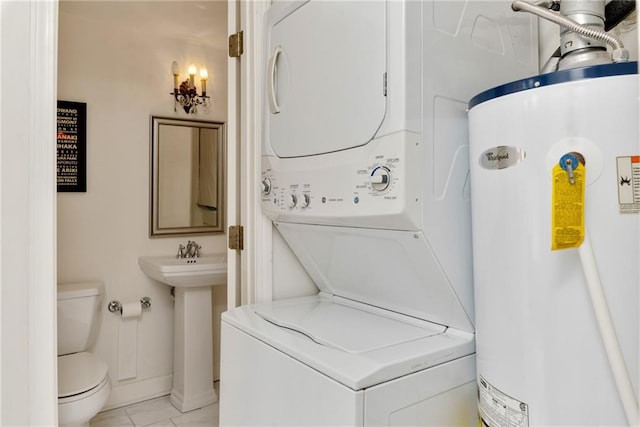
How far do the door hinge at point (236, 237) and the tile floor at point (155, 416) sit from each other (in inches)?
56.2

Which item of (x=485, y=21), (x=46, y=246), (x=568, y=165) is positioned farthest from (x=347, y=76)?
(x=46, y=246)

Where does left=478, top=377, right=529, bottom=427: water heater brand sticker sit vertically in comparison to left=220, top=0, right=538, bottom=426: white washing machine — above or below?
below

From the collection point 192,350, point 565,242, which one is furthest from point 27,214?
point 192,350

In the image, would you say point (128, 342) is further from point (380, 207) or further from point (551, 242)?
point (551, 242)

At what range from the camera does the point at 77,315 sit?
250 centimetres

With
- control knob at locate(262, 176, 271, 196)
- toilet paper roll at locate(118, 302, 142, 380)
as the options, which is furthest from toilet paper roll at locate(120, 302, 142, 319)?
control knob at locate(262, 176, 271, 196)

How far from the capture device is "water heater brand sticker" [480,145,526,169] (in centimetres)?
91

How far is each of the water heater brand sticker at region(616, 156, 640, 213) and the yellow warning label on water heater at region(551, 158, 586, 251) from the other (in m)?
0.06

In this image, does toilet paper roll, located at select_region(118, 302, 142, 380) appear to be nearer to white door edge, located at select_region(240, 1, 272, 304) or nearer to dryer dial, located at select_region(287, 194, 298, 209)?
white door edge, located at select_region(240, 1, 272, 304)

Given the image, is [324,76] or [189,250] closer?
[324,76]

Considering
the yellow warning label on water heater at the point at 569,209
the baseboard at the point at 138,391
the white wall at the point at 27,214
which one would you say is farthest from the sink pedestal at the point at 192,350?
the yellow warning label on water heater at the point at 569,209

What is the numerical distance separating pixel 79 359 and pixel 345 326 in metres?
1.87

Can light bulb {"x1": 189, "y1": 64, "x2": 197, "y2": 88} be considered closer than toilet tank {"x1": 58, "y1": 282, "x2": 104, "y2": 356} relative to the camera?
No

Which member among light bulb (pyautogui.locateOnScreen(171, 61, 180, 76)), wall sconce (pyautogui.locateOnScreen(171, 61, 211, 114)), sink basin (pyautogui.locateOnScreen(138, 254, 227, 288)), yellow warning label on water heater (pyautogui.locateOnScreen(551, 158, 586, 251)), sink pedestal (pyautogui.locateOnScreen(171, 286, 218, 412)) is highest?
light bulb (pyautogui.locateOnScreen(171, 61, 180, 76))
